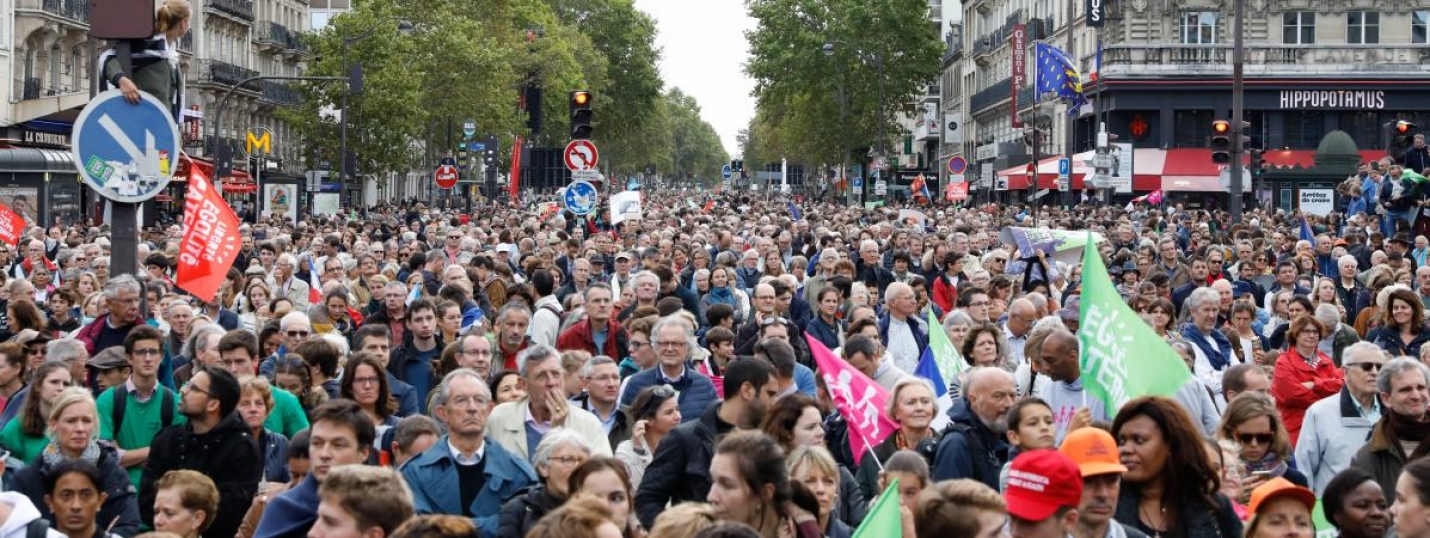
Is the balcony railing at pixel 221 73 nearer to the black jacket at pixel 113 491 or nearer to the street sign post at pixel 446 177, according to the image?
the street sign post at pixel 446 177

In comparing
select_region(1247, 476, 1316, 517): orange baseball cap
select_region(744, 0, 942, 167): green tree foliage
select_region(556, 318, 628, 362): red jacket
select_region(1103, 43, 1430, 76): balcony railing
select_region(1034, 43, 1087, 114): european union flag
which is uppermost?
select_region(744, 0, 942, 167): green tree foliage

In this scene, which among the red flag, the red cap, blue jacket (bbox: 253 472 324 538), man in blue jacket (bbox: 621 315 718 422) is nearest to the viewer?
the red cap

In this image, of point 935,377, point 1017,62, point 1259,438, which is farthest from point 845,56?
point 1259,438

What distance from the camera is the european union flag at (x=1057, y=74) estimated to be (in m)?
49.5

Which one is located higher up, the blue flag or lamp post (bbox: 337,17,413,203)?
lamp post (bbox: 337,17,413,203)

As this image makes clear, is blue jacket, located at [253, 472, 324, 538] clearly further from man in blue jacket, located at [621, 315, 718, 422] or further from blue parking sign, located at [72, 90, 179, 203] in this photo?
man in blue jacket, located at [621, 315, 718, 422]

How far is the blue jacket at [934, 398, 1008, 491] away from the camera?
8.63 meters

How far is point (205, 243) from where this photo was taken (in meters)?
13.9

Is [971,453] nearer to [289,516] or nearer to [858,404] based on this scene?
[858,404]

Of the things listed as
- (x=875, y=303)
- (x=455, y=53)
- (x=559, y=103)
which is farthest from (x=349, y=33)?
(x=875, y=303)

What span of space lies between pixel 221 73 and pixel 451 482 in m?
71.1

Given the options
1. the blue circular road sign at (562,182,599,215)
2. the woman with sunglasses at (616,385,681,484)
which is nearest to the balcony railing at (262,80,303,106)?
the blue circular road sign at (562,182,599,215)

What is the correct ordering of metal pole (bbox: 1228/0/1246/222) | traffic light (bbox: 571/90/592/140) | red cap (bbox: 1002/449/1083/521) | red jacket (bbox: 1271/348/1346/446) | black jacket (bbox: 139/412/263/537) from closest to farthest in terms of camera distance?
red cap (bbox: 1002/449/1083/521) → black jacket (bbox: 139/412/263/537) → red jacket (bbox: 1271/348/1346/446) → traffic light (bbox: 571/90/592/140) → metal pole (bbox: 1228/0/1246/222)

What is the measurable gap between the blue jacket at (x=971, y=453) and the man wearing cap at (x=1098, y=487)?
1903 mm
